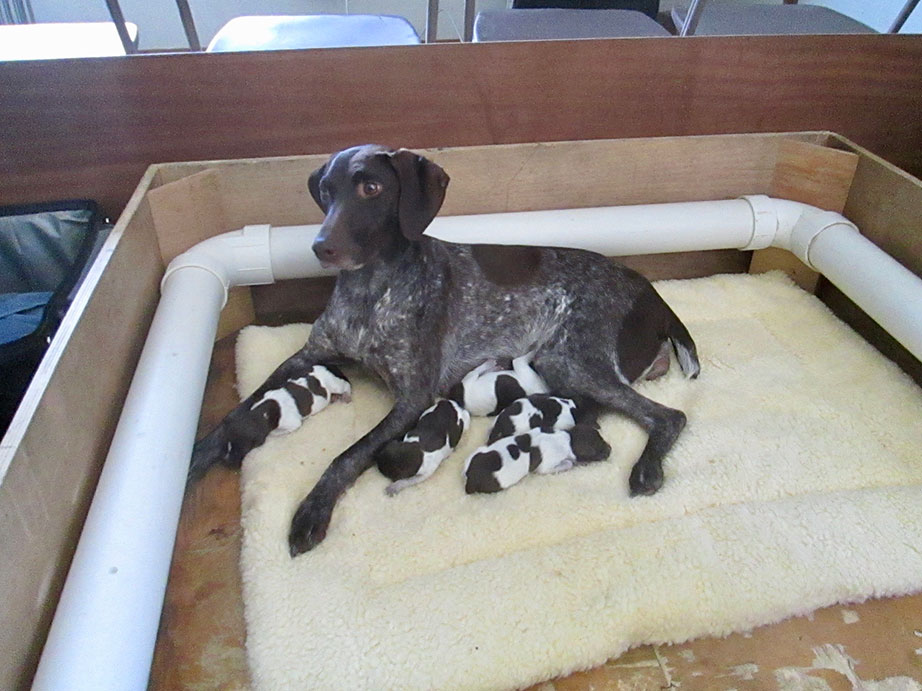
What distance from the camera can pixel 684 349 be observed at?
207 centimetres

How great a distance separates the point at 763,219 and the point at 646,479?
1125mm

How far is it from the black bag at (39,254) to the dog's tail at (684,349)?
1.59m

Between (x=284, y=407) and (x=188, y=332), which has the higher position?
(x=188, y=332)

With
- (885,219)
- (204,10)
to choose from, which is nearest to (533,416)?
(885,219)

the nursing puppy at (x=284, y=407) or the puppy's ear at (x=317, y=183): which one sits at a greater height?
the puppy's ear at (x=317, y=183)

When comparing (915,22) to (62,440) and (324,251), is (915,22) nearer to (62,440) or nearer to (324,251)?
(324,251)

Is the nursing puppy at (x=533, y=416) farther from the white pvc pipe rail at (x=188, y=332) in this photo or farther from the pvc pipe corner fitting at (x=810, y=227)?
the pvc pipe corner fitting at (x=810, y=227)

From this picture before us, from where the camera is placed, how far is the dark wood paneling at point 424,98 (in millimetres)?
2035

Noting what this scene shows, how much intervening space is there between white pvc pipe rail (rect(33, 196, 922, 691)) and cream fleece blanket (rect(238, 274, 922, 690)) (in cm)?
22

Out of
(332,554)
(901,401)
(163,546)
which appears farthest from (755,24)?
(163,546)

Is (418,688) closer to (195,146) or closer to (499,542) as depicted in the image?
(499,542)

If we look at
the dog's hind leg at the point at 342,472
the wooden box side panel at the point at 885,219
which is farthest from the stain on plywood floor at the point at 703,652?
the wooden box side panel at the point at 885,219

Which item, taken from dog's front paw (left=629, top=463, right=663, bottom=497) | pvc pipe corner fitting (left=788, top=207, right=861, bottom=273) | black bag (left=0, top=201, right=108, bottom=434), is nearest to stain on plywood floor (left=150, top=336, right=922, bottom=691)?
dog's front paw (left=629, top=463, right=663, bottom=497)

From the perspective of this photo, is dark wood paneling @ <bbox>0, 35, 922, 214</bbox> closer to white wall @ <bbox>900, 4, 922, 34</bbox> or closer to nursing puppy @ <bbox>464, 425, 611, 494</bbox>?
nursing puppy @ <bbox>464, 425, 611, 494</bbox>
